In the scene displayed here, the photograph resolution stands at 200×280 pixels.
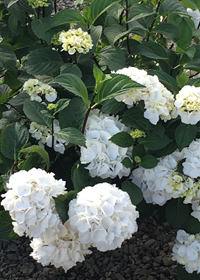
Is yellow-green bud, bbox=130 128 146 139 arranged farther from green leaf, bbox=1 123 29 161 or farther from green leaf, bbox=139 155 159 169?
green leaf, bbox=1 123 29 161

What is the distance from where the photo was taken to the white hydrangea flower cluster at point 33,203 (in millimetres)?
1023

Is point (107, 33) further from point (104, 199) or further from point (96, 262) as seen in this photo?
point (96, 262)

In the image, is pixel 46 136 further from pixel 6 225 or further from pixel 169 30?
pixel 169 30

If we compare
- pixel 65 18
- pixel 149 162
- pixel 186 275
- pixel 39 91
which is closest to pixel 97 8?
pixel 65 18

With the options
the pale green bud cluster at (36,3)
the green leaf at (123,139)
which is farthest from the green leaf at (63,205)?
the pale green bud cluster at (36,3)

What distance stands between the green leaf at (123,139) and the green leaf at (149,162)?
73 millimetres

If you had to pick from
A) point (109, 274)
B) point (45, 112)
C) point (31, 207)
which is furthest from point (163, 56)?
point (109, 274)

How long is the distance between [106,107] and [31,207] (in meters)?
0.50

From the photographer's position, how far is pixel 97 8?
4.84 feet

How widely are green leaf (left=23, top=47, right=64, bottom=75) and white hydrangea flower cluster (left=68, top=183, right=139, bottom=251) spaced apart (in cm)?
62

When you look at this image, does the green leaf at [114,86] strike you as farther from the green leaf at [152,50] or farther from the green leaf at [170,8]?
the green leaf at [170,8]

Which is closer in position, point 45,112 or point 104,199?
point 104,199

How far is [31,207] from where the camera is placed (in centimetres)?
102

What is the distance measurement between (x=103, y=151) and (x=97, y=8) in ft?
1.92
